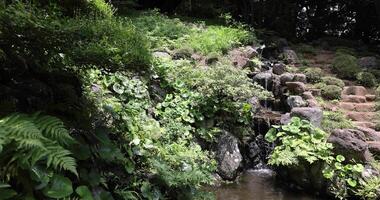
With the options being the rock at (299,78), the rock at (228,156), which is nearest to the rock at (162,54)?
the rock at (228,156)

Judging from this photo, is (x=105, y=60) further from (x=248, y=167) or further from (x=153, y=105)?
(x=248, y=167)

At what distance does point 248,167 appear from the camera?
26.9ft

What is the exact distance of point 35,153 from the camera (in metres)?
2.56

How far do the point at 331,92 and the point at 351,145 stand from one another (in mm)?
3026

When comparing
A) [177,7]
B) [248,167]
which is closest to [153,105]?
[248,167]

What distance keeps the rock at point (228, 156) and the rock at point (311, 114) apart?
130 centimetres

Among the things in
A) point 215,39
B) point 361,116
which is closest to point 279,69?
point 215,39

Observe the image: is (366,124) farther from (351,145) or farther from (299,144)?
(299,144)

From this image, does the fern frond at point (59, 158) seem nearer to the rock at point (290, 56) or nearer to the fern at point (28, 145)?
the fern at point (28, 145)

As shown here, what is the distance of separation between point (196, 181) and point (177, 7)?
12.8 m

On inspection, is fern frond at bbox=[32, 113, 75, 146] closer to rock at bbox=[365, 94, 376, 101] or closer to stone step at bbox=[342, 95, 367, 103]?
stone step at bbox=[342, 95, 367, 103]

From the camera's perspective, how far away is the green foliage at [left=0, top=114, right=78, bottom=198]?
252cm

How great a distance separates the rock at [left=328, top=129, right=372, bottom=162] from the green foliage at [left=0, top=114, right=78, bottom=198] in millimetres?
5152

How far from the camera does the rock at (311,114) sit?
7.72 meters
